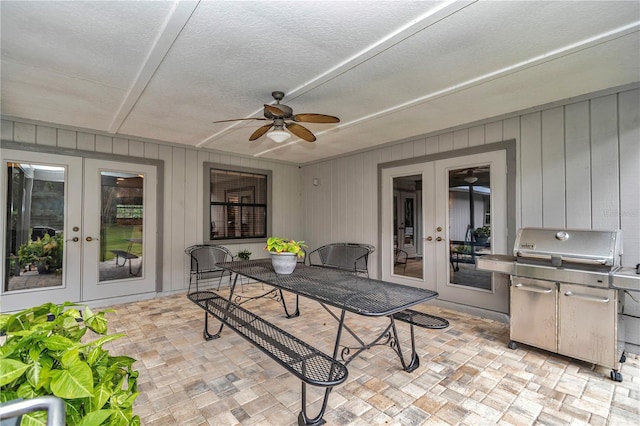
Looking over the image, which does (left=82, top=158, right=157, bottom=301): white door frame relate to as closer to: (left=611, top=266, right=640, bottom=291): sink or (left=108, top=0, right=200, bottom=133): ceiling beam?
(left=108, top=0, right=200, bottom=133): ceiling beam

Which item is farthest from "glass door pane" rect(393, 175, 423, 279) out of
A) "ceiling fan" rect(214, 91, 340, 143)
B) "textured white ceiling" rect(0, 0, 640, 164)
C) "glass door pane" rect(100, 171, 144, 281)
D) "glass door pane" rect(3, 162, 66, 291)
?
"glass door pane" rect(3, 162, 66, 291)

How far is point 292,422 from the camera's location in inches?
72.7

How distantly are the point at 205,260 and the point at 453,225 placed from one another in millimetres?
3879

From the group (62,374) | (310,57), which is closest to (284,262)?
(310,57)

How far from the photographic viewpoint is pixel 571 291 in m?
2.57

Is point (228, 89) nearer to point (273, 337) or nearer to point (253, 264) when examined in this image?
point (253, 264)

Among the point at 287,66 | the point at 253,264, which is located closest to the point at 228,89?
the point at 287,66

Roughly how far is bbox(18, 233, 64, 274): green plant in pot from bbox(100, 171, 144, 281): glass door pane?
0.46 metres

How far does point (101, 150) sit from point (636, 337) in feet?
21.5

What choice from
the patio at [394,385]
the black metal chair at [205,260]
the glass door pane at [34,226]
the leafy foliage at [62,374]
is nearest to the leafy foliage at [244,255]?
the black metal chair at [205,260]

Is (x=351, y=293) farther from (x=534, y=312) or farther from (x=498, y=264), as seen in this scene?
(x=534, y=312)

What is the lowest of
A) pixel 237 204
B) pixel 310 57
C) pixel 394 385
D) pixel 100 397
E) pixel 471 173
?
pixel 394 385

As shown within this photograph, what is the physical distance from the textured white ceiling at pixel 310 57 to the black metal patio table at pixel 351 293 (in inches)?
69.0

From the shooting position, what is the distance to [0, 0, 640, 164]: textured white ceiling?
1779 millimetres
